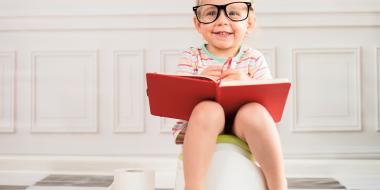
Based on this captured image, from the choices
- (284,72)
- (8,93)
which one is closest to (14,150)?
(8,93)

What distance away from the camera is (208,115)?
47.1 inches

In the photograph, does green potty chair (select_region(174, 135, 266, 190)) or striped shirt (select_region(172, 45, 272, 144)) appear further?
striped shirt (select_region(172, 45, 272, 144))

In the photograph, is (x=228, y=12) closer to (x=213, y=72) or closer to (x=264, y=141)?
(x=213, y=72)

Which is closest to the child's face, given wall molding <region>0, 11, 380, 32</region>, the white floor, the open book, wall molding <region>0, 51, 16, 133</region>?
the open book

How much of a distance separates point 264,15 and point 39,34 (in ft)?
3.58

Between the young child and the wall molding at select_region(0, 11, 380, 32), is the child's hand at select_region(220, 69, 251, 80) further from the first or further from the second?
the wall molding at select_region(0, 11, 380, 32)

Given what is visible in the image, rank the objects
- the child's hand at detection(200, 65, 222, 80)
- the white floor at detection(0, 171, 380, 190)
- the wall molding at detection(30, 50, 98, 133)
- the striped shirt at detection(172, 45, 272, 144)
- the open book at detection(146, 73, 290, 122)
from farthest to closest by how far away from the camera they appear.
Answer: the wall molding at detection(30, 50, 98, 133) → the white floor at detection(0, 171, 380, 190) → the striped shirt at detection(172, 45, 272, 144) → the child's hand at detection(200, 65, 222, 80) → the open book at detection(146, 73, 290, 122)

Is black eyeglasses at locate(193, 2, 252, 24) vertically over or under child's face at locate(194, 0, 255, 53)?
over

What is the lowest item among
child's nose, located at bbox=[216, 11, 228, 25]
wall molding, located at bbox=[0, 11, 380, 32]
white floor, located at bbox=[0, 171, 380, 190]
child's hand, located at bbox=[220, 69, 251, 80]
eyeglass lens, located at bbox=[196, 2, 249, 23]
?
white floor, located at bbox=[0, 171, 380, 190]

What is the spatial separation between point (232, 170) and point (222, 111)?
0.14m

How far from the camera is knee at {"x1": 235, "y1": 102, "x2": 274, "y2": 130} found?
120cm

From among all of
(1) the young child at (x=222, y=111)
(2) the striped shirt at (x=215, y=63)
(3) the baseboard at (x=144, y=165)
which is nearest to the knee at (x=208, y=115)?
(1) the young child at (x=222, y=111)

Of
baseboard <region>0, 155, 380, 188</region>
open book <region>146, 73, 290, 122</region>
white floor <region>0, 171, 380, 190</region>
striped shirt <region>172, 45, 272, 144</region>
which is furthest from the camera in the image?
baseboard <region>0, 155, 380, 188</region>

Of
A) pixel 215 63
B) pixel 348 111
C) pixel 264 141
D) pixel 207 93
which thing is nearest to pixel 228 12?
pixel 215 63
